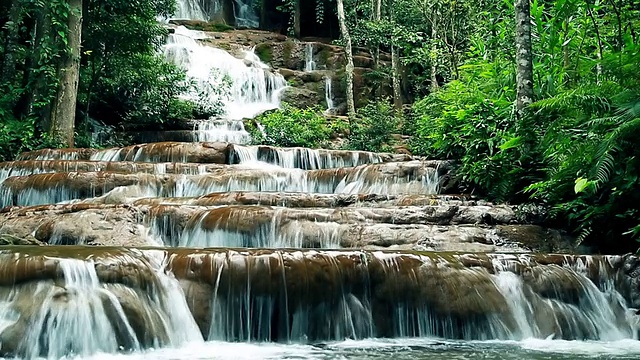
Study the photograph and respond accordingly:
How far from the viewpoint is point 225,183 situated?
873 cm

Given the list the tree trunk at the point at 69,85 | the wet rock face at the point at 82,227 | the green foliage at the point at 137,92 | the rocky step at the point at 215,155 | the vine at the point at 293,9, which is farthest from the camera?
the vine at the point at 293,9

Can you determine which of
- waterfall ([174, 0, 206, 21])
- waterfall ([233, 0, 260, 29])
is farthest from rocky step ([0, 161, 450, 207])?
waterfall ([233, 0, 260, 29])

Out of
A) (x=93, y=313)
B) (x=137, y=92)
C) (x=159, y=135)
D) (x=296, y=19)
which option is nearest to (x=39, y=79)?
(x=159, y=135)

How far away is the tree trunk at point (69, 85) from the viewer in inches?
470

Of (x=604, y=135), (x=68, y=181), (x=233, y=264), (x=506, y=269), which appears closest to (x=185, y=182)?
(x=68, y=181)

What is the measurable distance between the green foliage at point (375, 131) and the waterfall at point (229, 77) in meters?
3.95

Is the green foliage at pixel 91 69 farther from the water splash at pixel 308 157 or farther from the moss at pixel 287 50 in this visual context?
the moss at pixel 287 50

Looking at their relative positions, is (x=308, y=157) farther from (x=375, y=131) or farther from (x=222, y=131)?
(x=375, y=131)

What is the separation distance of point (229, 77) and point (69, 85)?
6.81 m

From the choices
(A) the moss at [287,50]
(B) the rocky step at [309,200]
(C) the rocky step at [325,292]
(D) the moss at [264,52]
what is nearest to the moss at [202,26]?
(D) the moss at [264,52]

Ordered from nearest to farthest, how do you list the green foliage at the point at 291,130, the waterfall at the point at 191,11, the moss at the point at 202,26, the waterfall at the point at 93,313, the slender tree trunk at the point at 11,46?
the waterfall at the point at 93,313 → the slender tree trunk at the point at 11,46 → the green foliage at the point at 291,130 → the moss at the point at 202,26 → the waterfall at the point at 191,11

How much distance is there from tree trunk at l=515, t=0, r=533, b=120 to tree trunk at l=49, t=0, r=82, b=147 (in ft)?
30.2

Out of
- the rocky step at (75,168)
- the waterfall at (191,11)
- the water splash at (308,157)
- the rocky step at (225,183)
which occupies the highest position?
the waterfall at (191,11)

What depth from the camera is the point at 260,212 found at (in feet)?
22.1
